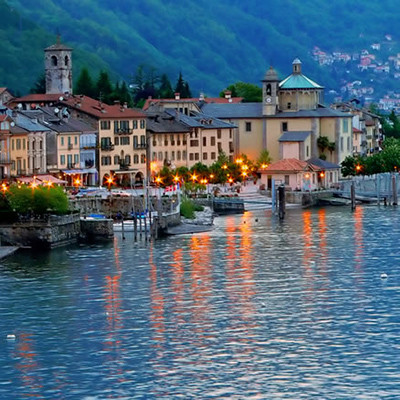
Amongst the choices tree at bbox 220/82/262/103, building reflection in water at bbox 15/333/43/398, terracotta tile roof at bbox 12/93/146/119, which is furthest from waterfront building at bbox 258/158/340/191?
building reflection in water at bbox 15/333/43/398

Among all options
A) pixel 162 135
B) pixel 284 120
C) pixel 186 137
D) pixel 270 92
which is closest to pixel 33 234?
pixel 162 135

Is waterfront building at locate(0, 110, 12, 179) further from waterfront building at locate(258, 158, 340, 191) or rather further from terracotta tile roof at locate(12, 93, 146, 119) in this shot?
waterfront building at locate(258, 158, 340, 191)

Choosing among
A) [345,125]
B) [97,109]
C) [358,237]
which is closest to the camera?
[358,237]

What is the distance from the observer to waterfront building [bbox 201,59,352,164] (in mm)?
152250

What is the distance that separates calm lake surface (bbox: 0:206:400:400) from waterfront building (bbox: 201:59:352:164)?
63.2 m

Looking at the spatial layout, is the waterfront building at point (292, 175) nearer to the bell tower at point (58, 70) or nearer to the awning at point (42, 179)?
the awning at point (42, 179)

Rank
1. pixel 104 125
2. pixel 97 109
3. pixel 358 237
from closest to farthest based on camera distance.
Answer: pixel 358 237 < pixel 104 125 < pixel 97 109

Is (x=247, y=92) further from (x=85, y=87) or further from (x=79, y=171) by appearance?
(x=79, y=171)

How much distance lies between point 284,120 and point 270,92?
3316mm

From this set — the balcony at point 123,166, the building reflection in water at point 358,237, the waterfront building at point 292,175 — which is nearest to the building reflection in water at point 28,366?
the building reflection in water at point 358,237

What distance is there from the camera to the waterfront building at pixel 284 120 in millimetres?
152250

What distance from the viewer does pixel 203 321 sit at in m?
60.0

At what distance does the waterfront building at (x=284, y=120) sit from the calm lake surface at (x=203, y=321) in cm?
6324

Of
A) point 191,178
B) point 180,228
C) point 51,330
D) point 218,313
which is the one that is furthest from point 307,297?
point 191,178
